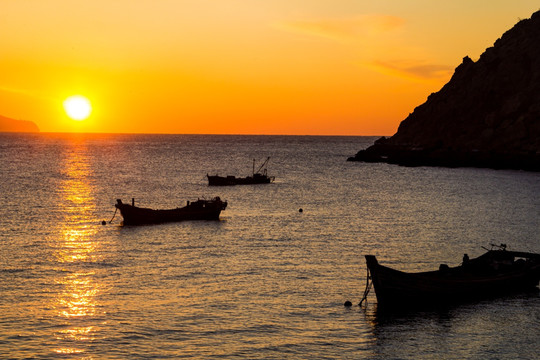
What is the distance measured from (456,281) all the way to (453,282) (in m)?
0.24

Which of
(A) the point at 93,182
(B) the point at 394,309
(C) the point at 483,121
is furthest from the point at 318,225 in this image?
(C) the point at 483,121

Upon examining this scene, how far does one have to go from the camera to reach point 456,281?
123ft

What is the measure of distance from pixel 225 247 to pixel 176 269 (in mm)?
9768

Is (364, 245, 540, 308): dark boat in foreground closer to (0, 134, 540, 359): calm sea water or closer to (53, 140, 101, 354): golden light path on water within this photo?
(0, 134, 540, 359): calm sea water

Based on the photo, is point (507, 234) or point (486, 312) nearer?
point (486, 312)

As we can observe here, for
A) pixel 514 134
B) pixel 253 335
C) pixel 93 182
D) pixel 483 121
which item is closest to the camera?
pixel 253 335

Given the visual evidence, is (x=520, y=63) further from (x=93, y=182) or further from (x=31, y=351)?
(x=31, y=351)

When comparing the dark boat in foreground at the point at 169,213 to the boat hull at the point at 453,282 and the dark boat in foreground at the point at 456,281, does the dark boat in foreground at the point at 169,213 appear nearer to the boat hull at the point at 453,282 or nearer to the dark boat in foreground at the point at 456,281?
the dark boat in foreground at the point at 456,281

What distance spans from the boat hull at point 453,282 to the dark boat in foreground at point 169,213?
35059mm

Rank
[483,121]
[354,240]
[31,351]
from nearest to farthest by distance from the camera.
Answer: [31,351], [354,240], [483,121]

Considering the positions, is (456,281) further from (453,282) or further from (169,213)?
(169,213)

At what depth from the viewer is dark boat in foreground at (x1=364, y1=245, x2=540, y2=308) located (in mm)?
35875

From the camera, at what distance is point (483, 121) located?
7657 inches

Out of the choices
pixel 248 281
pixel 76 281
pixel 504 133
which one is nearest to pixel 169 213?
pixel 76 281
